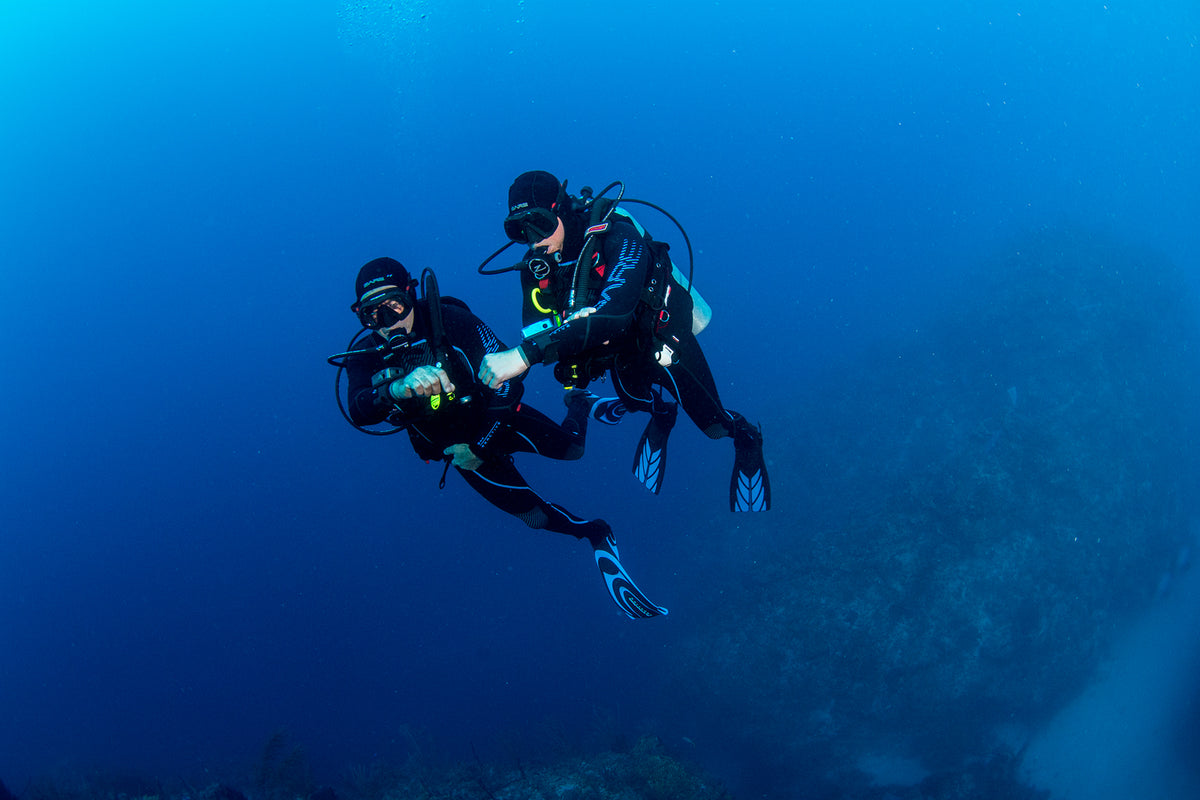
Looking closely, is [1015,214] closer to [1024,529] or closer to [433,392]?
[1024,529]

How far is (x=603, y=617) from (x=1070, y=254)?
22260 mm

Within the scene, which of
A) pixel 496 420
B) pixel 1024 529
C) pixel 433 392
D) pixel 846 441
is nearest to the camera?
pixel 433 392

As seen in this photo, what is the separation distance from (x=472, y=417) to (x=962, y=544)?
1482 centimetres

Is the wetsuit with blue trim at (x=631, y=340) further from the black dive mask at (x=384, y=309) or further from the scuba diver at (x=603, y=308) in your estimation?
the black dive mask at (x=384, y=309)

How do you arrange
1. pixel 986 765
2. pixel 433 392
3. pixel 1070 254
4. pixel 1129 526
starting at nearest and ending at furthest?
pixel 433 392
pixel 986 765
pixel 1129 526
pixel 1070 254

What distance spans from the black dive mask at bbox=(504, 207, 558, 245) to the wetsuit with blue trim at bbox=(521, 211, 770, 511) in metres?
0.19

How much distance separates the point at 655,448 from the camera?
573 cm

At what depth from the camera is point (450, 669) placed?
796 inches

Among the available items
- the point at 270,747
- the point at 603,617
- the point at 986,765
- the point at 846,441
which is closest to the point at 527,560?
the point at 603,617

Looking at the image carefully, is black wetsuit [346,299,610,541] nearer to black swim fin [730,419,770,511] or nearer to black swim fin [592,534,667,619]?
black swim fin [592,534,667,619]

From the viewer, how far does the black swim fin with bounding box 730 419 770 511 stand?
5.20 metres

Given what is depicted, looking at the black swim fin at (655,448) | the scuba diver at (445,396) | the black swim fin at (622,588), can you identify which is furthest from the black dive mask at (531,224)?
the black swim fin at (622,588)

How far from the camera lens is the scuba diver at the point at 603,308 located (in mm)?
3242

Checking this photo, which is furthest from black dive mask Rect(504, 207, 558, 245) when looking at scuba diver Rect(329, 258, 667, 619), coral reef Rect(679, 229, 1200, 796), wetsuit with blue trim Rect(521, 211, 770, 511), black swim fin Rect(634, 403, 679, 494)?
coral reef Rect(679, 229, 1200, 796)
